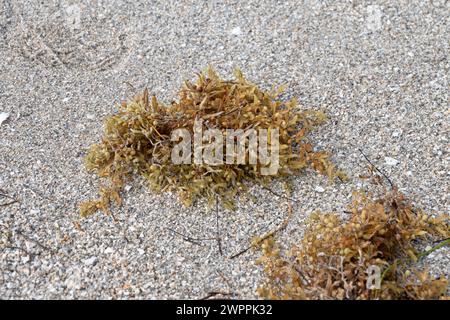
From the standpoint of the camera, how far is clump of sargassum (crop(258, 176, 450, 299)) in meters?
1.71

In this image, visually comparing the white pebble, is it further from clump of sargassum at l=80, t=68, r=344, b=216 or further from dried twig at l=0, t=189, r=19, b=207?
dried twig at l=0, t=189, r=19, b=207

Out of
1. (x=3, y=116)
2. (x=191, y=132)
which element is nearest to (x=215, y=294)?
(x=191, y=132)

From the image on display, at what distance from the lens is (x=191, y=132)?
2092 mm

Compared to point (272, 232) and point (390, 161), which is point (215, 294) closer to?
point (272, 232)

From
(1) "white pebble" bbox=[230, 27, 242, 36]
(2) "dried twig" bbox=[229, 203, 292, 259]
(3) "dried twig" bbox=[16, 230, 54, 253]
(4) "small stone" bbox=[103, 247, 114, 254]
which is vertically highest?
(1) "white pebble" bbox=[230, 27, 242, 36]

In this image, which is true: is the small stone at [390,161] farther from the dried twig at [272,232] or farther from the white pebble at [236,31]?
the white pebble at [236,31]

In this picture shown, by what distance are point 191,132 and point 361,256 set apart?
0.71 meters

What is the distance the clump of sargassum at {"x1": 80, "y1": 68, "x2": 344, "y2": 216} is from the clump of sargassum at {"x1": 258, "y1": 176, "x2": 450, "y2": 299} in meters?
0.24

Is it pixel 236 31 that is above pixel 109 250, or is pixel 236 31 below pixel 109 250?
above

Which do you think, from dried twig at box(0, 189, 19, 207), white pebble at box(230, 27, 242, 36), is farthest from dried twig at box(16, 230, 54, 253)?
white pebble at box(230, 27, 242, 36)

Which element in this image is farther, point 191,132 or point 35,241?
point 191,132

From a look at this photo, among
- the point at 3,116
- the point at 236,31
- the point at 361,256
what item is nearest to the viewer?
the point at 361,256
